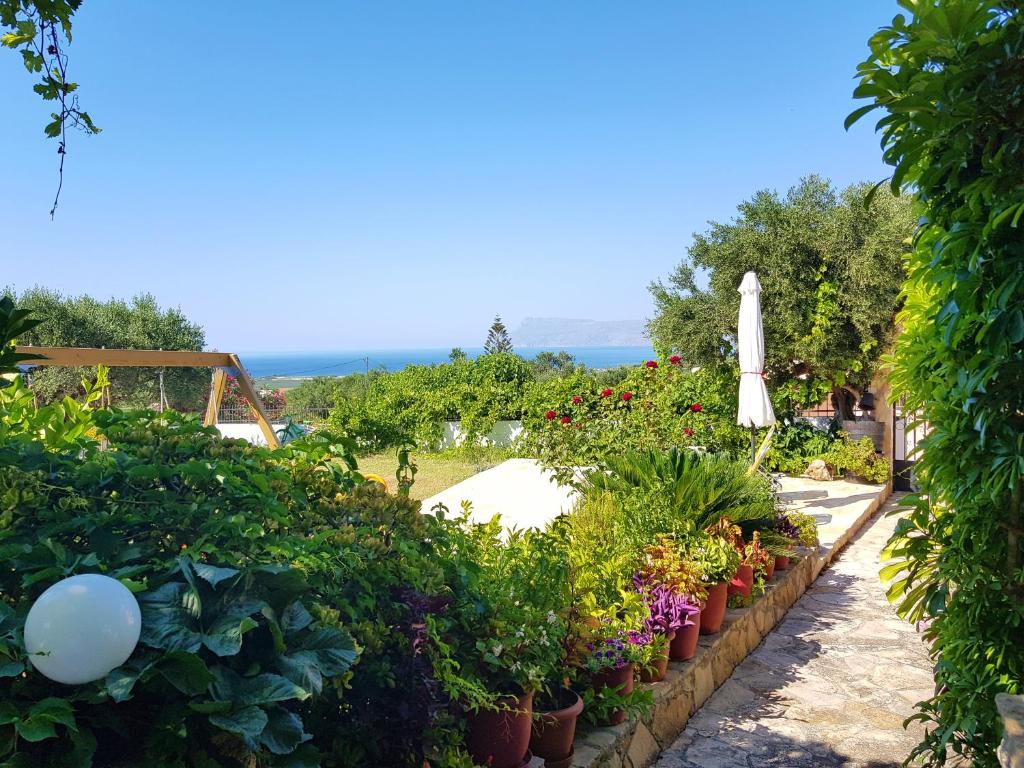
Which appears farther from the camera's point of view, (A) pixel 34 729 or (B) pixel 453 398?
(B) pixel 453 398

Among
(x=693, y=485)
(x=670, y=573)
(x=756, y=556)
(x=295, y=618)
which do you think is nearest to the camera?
(x=295, y=618)

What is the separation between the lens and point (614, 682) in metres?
2.80

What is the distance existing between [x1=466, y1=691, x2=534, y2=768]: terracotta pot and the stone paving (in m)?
1.29

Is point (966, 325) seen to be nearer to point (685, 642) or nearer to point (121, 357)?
point (685, 642)

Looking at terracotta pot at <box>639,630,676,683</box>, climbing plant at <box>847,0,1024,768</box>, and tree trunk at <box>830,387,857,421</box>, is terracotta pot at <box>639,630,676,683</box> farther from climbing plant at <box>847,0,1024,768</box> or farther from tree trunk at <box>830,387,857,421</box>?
tree trunk at <box>830,387,857,421</box>

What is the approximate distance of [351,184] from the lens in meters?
47.9

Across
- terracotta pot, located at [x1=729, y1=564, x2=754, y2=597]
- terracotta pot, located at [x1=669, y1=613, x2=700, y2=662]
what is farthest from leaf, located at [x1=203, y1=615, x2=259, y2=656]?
terracotta pot, located at [x1=729, y1=564, x2=754, y2=597]

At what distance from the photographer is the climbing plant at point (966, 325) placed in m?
1.85

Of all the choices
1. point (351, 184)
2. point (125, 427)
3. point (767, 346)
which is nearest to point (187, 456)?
point (125, 427)

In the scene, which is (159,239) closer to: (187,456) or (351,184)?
(351,184)

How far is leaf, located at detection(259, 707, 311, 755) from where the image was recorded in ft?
3.38

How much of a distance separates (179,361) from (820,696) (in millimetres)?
3978

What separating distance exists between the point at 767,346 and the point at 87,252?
6008cm

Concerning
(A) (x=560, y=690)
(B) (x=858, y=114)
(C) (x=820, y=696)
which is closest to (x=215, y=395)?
(A) (x=560, y=690)
